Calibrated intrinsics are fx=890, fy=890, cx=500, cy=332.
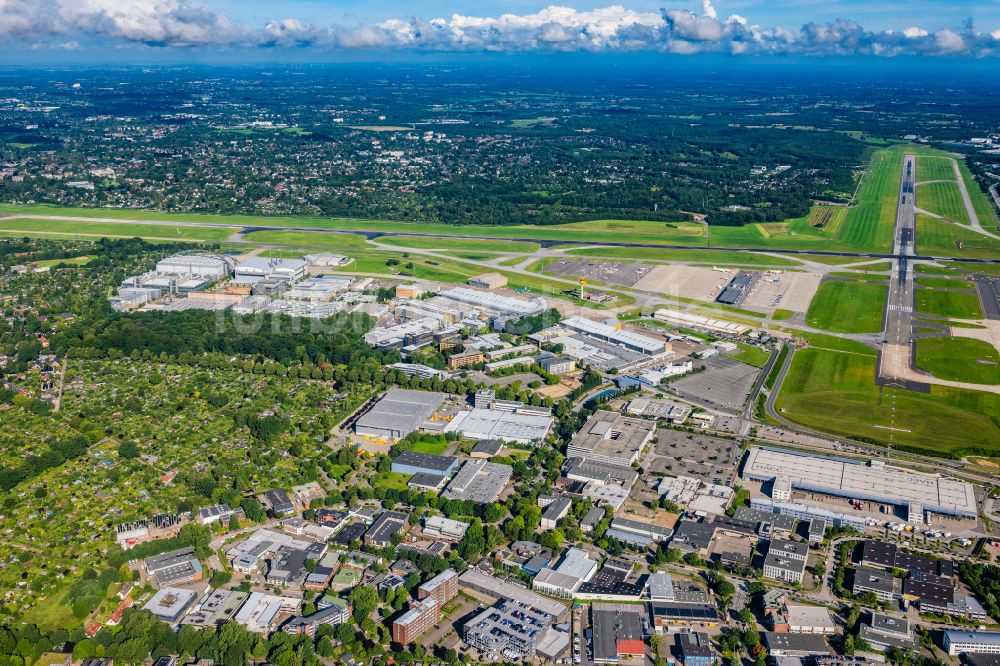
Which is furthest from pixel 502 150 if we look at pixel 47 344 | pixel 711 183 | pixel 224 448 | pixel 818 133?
pixel 224 448

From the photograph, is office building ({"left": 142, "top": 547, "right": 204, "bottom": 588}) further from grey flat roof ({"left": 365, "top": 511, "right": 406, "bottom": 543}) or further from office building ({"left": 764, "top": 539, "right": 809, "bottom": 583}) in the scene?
office building ({"left": 764, "top": 539, "right": 809, "bottom": 583})

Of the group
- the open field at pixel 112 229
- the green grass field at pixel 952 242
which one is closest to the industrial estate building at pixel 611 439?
the green grass field at pixel 952 242

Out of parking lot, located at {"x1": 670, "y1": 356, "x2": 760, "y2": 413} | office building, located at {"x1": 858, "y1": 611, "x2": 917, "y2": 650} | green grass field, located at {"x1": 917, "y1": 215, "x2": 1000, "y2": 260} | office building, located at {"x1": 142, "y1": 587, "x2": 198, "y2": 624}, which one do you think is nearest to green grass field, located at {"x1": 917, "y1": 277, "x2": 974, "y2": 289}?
green grass field, located at {"x1": 917, "y1": 215, "x2": 1000, "y2": 260}

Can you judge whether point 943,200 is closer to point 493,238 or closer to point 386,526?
point 493,238

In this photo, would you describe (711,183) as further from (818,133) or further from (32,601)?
(32,601)

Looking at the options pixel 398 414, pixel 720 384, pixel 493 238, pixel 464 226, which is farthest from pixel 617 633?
pixel 464 226
